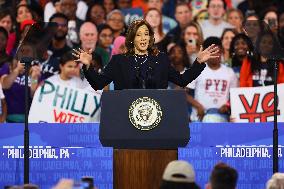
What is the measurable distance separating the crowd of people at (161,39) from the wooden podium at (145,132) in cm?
195

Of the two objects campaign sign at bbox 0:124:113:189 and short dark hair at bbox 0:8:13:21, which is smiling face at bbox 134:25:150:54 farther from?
short dark hair at bbox 0:8:13:21

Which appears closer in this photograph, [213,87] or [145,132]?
[145,132]

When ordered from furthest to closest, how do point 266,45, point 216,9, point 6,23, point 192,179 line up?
point 216,9, point 6,23, point 266,45, point 192,179

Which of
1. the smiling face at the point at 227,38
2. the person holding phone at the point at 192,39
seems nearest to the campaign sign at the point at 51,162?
the person holding phone at the point at 192,39

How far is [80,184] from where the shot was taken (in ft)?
28.7

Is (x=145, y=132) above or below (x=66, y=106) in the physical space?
below

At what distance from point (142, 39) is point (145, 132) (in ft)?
3.04

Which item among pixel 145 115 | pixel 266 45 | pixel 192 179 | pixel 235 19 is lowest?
pixel 192 179

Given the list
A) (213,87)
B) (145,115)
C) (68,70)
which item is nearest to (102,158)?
(145,115)

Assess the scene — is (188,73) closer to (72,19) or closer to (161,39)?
(161,39)

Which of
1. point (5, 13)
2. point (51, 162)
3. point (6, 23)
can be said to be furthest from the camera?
point (5, 13)

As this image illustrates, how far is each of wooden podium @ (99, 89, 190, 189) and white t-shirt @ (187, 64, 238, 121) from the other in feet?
13.8

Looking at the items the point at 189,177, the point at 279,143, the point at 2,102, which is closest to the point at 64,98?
the point at 2,102

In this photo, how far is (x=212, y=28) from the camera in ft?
54.4
